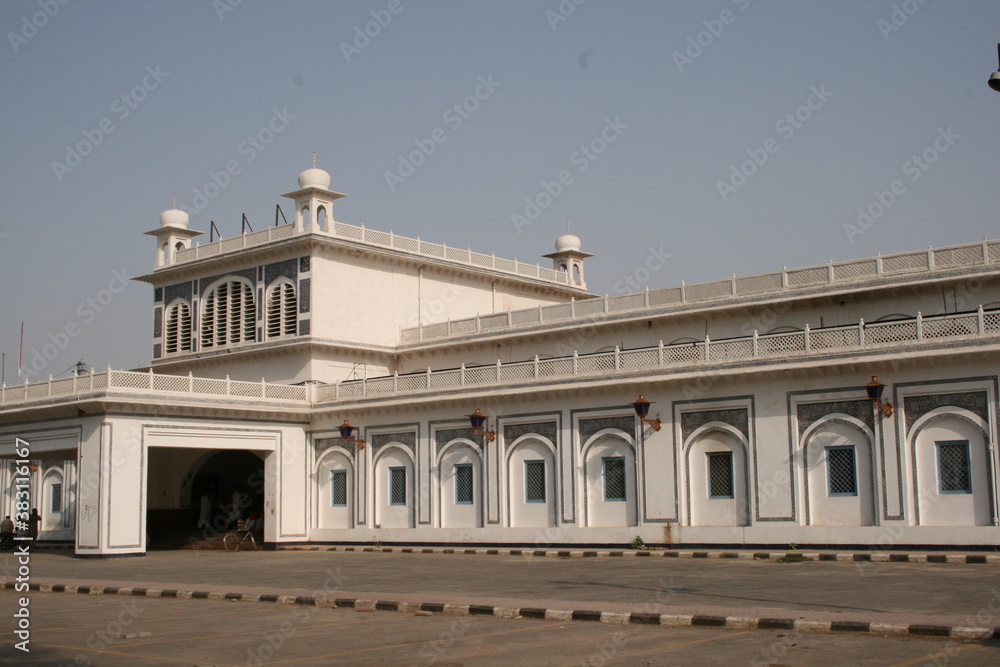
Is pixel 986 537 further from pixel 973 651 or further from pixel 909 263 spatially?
pixel 973 651

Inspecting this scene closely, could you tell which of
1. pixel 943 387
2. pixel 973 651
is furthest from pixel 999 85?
pixel 943 387

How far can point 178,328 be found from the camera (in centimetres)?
3856

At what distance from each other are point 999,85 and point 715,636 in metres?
6.99

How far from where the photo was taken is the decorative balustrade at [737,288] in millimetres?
25375

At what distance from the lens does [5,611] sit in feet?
48.9

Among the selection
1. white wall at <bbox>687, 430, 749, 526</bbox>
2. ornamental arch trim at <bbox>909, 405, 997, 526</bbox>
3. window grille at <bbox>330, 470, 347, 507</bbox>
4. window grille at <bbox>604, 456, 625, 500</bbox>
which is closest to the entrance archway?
window grille at <bbox>330, 470, 347, 507</bbox>

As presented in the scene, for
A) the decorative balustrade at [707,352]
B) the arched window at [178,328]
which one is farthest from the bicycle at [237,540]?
the arched window at [178,328]

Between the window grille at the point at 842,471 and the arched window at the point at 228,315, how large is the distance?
65.6 feet

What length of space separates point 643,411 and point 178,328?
20.1 meters

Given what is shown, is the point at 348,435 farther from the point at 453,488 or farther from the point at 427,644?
the point at 427,644

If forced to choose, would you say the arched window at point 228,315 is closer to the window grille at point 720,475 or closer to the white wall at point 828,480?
the window grille at point 720,475

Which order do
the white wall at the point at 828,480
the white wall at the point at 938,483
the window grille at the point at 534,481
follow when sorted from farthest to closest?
the window grille at the point at 534,481
the white wall at the point at 828,480
the white wall at the point at 938,483

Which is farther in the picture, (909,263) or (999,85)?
(909,263)

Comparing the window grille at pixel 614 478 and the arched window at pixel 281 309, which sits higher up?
the arched window at pixel 281 309
